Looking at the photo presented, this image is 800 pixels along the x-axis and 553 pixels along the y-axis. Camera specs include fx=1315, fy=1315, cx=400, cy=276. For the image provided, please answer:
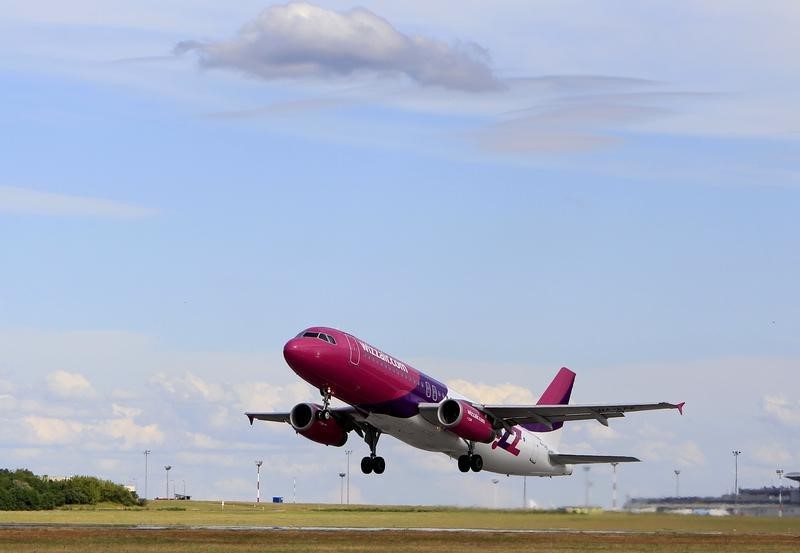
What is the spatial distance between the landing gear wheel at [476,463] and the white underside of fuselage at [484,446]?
24.3 inches

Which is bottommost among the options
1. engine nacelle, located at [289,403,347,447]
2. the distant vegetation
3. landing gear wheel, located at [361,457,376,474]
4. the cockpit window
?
the distant vegetation

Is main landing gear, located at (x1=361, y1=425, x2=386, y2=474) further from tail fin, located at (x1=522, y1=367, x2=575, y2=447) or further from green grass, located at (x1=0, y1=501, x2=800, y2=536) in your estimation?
tail fin, located at (x1=522, y1=367, x2=575, y2=447)

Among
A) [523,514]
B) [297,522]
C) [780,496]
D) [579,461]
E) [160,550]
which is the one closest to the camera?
[160,550]

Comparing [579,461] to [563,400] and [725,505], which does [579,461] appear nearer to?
[563,400]

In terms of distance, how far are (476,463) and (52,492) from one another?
55691 mm

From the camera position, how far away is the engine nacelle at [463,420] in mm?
63031

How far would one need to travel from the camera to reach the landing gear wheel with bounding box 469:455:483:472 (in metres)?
68.2

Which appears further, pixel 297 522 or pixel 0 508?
pixel 0 508

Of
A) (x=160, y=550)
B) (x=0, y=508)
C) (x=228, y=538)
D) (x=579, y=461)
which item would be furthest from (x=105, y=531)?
(x=0, y=508)

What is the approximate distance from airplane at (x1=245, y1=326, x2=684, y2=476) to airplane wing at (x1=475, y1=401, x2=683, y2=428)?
0.16ft

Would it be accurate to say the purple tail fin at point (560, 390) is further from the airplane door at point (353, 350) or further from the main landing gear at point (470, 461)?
the airplane door at point (353, 350)

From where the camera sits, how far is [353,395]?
59594 millimetres

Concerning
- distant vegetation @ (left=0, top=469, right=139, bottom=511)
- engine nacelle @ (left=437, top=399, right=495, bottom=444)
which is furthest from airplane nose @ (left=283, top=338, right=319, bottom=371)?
distant vegetation @ (left=0, top=469, right=139, bottom=511)

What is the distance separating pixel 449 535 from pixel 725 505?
12.9 metres
